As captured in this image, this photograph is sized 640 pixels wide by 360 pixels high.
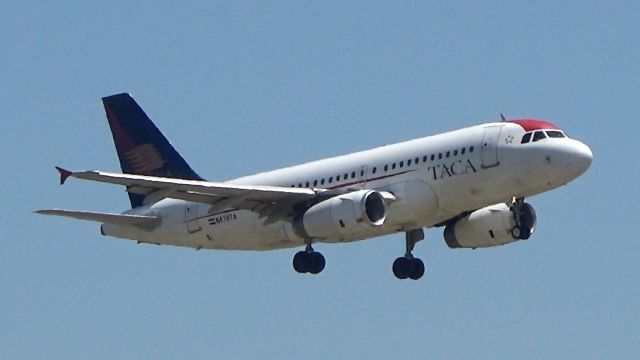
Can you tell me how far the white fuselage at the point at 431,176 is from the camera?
258 ft

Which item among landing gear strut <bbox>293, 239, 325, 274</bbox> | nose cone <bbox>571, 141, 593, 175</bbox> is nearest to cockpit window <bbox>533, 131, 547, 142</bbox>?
nose cone <bbox>571, 141, 593, 175</bbox>

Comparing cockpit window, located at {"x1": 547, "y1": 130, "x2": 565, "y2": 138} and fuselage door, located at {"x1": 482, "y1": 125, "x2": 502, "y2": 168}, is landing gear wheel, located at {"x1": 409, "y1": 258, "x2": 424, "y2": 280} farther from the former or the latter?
cockpit window, located at {"x1": 547, "y1": 130, "x2": 565, "y2": 138}

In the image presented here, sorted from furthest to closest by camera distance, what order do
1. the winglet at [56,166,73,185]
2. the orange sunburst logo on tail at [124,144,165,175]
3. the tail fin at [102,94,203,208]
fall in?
the orange sunburst logo on tail at [124,144,165,175]
the tail fin at [102,94,203,208]
the winglet at [56,166,73,185]

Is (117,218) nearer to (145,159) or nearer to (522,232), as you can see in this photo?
(145,159)

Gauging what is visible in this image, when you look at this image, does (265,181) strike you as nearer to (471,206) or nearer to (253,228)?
(253,228)

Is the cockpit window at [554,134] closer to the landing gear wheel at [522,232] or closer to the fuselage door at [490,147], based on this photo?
the fuselage door at [490,147]

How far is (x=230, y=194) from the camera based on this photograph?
270 ft

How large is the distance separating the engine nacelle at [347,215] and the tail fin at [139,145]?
1173cm

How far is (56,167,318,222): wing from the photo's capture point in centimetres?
8031

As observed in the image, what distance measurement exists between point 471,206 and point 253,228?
32.1ft

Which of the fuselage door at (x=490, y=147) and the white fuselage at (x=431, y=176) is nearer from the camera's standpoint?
the white fuselage at (x=431, y=176)

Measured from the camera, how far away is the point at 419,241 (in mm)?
86750

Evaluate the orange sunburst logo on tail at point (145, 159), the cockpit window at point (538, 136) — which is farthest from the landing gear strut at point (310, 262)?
the orange sunburst logo on tail at point (145, 159)

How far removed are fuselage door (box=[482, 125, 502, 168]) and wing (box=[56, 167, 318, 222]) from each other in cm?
722
